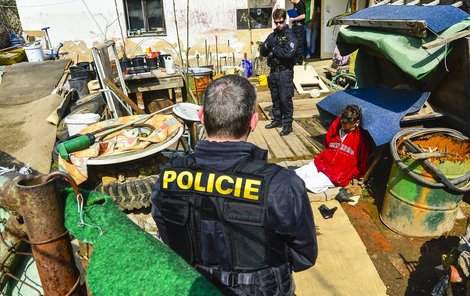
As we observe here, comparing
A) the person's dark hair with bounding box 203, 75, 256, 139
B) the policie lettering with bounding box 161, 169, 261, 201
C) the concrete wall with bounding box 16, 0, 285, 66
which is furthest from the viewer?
the concrete wall with bounding box 16, 0, 285, 66

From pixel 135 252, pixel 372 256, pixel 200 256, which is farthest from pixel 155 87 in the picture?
pixel 135 252

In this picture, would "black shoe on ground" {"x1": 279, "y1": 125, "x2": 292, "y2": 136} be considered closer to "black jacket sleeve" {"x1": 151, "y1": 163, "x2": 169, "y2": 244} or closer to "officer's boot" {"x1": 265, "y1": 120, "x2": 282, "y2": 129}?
"officer's boot" {"x1": 265, "y1": 120, "x2": 282, "y2": 129}

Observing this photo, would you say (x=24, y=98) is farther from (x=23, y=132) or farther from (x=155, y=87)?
(x=155, y=87)

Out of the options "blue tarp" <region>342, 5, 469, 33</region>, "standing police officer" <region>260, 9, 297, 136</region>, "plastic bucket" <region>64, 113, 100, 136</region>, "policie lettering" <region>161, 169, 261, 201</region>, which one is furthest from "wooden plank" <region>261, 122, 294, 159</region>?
"policie lettering" <region>161, 169, 261, 201</region>

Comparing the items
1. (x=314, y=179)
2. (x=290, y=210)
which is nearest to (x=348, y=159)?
(x=314, y=179)

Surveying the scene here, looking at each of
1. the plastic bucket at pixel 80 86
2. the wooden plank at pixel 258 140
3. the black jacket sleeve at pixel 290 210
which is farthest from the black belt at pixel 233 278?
the plastic bucket at pixel 80 86

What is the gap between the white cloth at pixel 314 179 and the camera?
→ 4.83 m

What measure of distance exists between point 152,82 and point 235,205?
22.5 ft

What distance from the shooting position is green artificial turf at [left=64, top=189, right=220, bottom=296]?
111 centimetres

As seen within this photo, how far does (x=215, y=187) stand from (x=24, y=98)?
25.3 feet

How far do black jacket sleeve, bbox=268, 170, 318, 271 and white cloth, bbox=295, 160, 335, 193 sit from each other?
3053 mm

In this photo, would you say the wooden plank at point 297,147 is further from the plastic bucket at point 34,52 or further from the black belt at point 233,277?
the plastic bucket at point 34,52

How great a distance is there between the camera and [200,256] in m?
1.89

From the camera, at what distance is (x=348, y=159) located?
489 centimetres
